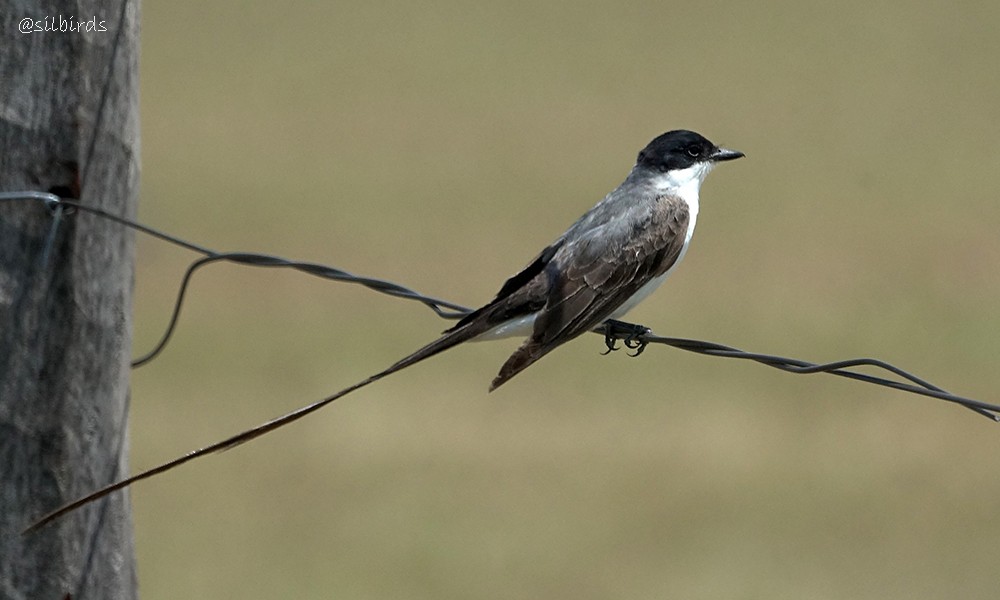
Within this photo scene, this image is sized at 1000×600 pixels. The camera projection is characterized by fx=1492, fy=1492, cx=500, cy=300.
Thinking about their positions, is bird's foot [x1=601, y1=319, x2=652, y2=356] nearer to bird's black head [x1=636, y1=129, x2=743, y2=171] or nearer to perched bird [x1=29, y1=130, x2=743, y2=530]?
perched bird [x1=29, y1=130, x2=743, y2=530]

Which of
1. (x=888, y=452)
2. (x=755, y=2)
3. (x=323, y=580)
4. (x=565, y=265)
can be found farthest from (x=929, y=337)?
(x=755, y=2)

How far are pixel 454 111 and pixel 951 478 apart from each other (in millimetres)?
19553

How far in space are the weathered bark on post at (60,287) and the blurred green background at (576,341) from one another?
24.7ft

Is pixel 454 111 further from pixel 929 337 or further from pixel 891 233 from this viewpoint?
pixel 929 337

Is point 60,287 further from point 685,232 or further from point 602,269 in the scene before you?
point 685,232

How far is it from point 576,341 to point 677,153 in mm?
13079

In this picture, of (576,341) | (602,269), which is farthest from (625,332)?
(576,341)

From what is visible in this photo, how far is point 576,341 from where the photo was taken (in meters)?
19.1

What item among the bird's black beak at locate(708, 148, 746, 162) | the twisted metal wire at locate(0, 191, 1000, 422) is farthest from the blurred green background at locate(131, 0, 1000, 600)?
the twisted metal wire at locate(0, 191, 1000, 422)

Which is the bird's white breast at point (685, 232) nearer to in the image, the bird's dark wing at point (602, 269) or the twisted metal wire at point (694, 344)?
the bird's dark wing at point (602, 269)

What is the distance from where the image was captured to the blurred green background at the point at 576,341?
12633 mm

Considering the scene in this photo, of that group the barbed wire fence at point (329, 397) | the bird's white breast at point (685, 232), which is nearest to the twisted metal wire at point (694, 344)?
the barbed wire fence at point (329, 397)

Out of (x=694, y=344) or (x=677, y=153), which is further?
(x=677, y=153)

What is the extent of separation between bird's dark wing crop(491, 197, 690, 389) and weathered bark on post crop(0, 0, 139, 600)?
4.95 feet
